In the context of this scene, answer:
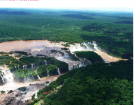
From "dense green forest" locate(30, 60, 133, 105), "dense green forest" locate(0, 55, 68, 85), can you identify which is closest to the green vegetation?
"dense green forest" locate(0, 55, 68, 85)

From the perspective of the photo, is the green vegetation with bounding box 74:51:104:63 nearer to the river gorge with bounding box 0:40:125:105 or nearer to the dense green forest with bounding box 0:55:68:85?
the river gorge with bounding box 0:40:125:105

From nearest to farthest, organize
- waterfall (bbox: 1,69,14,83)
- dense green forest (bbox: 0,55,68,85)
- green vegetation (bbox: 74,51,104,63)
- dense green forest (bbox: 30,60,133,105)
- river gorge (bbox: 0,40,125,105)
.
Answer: dense green forest (bbox: 30,60,133,105) < river gorge (bbox: 0,40,125,105) < waterfall (bbox: 1,69,14,83) < dense green forest (bbox: 0,55,68,85) < green vegetation (bbox: 74,51,104,63)

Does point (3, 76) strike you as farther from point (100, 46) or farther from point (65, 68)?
point (100, 46)

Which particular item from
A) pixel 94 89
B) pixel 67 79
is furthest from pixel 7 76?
pixel 94 89

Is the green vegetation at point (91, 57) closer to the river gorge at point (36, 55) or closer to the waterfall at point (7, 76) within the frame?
the river gorge at point (36, 55)

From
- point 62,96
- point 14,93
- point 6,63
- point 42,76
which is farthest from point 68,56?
point 62,96

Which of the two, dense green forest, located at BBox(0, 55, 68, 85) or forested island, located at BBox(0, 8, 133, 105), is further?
dense green forest, located at BBox(0, 55, 68, 85)
